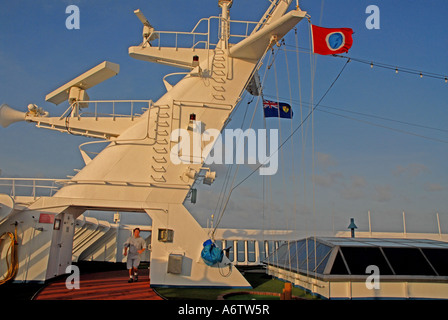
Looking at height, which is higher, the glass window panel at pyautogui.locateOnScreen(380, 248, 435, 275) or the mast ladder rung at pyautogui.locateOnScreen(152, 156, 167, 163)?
the mast ladder rung at pyautogui.locateOnScreen(152, 156, 167, 163)

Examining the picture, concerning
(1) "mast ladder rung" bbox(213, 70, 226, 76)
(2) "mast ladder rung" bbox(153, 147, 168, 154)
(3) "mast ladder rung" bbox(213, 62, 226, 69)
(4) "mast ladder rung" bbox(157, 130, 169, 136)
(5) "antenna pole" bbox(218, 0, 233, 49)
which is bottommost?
(2) "mast ladder rung" bbox(153, 147, 168, 154)

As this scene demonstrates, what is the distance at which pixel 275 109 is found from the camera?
1432 cm

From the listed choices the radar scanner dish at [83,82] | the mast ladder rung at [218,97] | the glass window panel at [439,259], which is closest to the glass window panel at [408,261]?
the glass window panel at [439,259]

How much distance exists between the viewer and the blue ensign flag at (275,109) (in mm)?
14219

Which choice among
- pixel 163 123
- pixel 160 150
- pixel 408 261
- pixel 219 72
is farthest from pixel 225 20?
pixel 408 261

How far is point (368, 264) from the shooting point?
29.8 ft

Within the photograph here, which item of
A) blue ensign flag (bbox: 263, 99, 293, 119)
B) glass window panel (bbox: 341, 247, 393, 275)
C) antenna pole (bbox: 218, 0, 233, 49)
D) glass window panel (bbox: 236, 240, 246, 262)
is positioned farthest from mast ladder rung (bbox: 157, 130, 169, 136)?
glass window panel (bbox: 236, 240, 246, 262)

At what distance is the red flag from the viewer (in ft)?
34.7

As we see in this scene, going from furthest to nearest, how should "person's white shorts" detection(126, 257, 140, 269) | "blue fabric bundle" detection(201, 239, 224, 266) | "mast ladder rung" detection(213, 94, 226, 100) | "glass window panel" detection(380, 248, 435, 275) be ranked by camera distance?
"mast ladder rung" detection(213, 94, 226, 100)
"person's white shorts" detection(126, 257, 140, 269)
"blue fabric bundle" detection(201, 239, 224, 266)
"glass window panel" detection(380, 248, 435, 275)

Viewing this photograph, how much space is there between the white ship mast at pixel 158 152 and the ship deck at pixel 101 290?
2.29ft

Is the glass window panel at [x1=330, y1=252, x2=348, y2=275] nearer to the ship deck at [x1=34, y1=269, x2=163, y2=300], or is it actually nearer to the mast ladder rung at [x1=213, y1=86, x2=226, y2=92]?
the ship deck at [x1=34, y1=269, x2=163, y2=300]

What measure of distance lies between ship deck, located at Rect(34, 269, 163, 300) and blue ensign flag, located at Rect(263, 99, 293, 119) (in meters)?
7.60

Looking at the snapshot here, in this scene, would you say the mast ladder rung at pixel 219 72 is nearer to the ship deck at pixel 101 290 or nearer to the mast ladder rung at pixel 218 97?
the mast ladder rung at pixel 218 97

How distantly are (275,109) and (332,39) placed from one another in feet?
13.7
